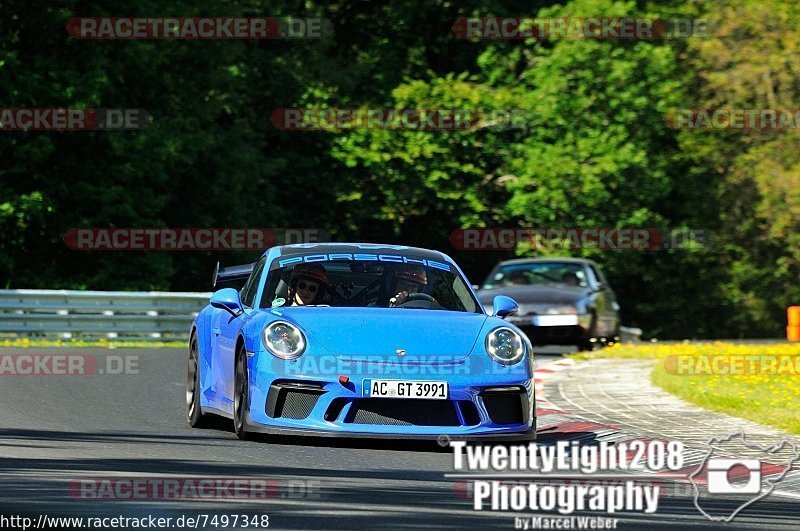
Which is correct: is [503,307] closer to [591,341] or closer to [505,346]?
[505,346]

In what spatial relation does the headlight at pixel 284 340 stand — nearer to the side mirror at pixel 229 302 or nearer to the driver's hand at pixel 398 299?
the side mirror at pixel 229 302

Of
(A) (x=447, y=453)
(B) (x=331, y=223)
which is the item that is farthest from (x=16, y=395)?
(B) (x=331, y=223)

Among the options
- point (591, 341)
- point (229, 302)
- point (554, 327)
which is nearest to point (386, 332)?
point (229, 302)

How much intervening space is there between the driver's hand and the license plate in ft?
4.33

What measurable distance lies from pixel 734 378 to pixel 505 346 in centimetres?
695

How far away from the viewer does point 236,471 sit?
10055 millimetres

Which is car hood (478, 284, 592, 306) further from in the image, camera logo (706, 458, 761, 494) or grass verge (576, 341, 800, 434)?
camera logo (706, 458, 761, 494)

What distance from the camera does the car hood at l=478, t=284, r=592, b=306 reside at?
85.6 ft

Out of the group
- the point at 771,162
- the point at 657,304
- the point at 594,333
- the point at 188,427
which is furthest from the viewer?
the point at 657,304

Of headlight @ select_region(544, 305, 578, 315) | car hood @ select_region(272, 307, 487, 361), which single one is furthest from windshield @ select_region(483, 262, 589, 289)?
car hood @ select_region(272, 307, 487, 361)

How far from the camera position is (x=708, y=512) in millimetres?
8906

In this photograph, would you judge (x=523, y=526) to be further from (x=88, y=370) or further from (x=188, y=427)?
(x=88, y=370)

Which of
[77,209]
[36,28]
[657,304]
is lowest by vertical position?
[657,304]

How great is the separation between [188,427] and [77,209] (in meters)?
29.2
